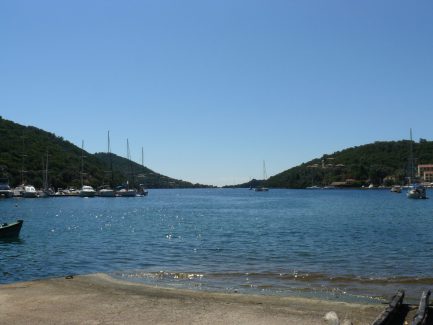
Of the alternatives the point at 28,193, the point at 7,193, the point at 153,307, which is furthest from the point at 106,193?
the point at 153,307

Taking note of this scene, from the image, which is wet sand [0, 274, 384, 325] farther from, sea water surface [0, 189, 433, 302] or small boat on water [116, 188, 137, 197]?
small boat on water [116, 188, 137, 197]

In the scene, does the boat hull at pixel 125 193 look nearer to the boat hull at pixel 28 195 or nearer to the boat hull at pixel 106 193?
the boat hull at pixel 106 193

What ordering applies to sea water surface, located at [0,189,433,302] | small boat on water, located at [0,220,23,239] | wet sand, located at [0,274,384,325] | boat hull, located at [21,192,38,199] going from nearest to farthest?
wet sand, located at [0,274,384,325], sea water surface, located at [0,189,433,302], small boat on water, located at [0,220,23,239], boat hull, located at [21,192,38,199]

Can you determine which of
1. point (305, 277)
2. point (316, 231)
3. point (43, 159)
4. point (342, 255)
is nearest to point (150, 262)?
point (305, 277)

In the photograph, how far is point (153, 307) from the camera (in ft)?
47.2

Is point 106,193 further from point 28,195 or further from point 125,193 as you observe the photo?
point 28,195

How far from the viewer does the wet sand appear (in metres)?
12.8

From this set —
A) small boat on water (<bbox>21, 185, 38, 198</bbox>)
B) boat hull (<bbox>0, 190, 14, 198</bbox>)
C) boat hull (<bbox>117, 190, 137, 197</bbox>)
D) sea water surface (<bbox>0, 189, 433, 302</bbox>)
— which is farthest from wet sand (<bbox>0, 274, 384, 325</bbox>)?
boat hull (<bbox>117, 190, 137, 197</bbox>)

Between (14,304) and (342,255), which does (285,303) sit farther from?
(342,255)

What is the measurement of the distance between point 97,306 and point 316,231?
108 feet

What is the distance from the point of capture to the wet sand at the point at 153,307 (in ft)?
42.1

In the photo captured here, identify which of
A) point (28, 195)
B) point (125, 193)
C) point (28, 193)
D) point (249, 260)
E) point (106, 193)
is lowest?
point (249, 260)

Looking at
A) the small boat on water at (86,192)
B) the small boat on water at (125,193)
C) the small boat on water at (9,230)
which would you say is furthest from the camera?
the small boat on water at (125,193)

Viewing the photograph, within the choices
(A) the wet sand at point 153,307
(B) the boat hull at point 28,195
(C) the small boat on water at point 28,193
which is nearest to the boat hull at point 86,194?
(C) the small boat on water at point 28,193
